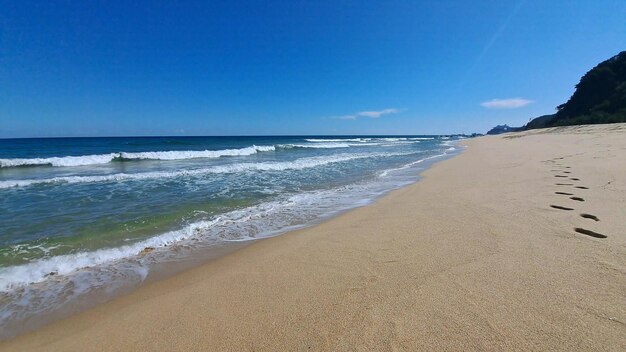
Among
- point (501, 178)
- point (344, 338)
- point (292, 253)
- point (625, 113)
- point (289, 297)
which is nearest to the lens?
point (344, 338)

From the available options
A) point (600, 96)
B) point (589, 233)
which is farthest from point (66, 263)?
point (600, 96)

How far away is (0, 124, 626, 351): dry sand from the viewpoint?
1968mm

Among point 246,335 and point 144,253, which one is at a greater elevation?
point 246,335

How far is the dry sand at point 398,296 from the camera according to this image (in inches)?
77.5

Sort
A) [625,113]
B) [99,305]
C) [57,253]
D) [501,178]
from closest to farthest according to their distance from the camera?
[99,305], [57,253], [501,178], [625,113]

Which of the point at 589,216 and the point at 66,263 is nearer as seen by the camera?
the point at 66,263

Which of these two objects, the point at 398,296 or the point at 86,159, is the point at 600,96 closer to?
the point at 398,296

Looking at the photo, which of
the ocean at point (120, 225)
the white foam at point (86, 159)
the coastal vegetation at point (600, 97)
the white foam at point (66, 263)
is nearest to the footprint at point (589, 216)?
the ocean at point (120, 225)

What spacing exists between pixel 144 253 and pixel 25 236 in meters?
2.60

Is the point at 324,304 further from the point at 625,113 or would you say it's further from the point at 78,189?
the point at 625,113

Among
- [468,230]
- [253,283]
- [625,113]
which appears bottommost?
[253,283]

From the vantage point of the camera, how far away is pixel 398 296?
8.12ft

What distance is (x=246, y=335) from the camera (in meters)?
2.18

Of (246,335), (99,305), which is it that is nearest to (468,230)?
(246,335)
